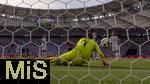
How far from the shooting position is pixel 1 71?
3.82 feet

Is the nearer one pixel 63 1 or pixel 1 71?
pixel 1 71

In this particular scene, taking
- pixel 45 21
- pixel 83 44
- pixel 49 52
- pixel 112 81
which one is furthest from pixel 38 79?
pixel 49 52

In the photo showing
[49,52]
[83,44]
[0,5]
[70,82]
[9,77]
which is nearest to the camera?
[9,77]

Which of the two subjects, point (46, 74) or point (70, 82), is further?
point (70, 82)

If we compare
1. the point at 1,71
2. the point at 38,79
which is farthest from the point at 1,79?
the point at 38,79

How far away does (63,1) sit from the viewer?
145cm

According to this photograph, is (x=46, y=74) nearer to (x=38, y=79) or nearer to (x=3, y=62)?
(x=38, y=79)

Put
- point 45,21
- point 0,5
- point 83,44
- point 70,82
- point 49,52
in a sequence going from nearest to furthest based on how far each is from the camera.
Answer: point 70,82
point 0,5
point 45,21
point 83,44
point 49,52

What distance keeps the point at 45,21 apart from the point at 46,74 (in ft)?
1.99

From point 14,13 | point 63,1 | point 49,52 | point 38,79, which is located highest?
point 63,1

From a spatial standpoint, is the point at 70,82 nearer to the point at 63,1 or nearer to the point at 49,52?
the point at 63,1

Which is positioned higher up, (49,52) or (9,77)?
(9,77)

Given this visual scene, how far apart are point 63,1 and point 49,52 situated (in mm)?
1305

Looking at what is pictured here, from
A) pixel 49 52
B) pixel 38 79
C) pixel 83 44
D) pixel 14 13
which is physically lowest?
pixel 49 52
